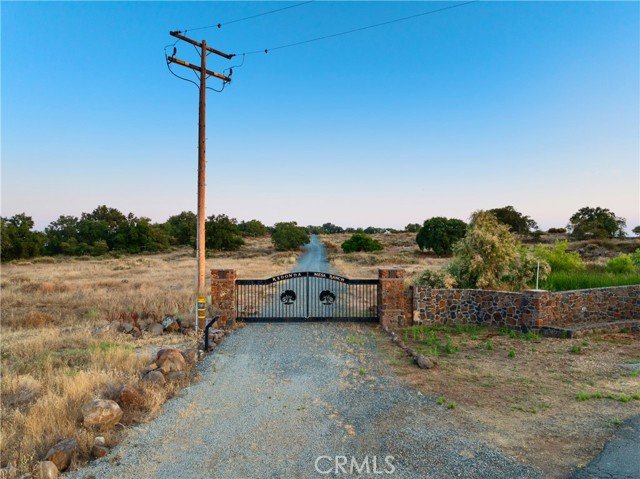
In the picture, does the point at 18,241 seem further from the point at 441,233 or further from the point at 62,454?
the point at 62,454

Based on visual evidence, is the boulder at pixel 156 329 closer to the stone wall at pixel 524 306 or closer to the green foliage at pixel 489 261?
the stone wall at pixel 524 306

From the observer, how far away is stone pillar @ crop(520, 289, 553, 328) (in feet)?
38.9

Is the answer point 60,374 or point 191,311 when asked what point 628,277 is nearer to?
point 191,311

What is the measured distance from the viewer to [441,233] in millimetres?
49250

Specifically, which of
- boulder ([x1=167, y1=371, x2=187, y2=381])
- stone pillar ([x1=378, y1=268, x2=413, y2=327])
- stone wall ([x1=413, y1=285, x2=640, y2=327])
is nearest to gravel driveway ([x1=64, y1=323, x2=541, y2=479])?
boulder ([x1=167, y1=371, x2=187, y2=381])

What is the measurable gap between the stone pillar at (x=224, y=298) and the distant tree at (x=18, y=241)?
1881 inches

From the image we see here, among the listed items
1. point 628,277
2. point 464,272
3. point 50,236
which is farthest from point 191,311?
point 50,236

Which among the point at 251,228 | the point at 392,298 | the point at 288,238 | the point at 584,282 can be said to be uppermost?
the point at 251,228

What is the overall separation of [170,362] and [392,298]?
707 cm

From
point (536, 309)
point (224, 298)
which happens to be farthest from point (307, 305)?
point (536, 309)

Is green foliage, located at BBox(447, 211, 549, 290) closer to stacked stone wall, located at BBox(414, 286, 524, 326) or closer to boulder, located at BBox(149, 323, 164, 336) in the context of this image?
stacked stone wall, located at BBox(414, 286, 524, 326)

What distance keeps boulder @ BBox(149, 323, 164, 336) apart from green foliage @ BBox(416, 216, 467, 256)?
4124 cm

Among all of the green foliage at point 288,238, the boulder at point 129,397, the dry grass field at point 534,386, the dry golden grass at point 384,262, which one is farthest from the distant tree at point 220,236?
the boulder at point 129,397

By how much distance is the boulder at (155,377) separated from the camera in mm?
7500
